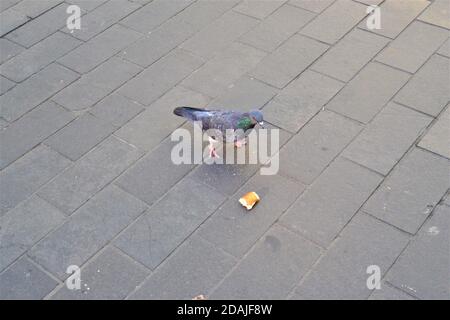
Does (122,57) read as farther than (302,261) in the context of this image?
Yes

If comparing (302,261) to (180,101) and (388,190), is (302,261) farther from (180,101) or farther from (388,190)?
(180,101)

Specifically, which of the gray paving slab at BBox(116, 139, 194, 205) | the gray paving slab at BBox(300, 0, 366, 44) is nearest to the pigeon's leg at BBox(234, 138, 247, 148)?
the gray paving slab at BBox(116, 139, 194, 205)

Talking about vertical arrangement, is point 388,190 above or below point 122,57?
below

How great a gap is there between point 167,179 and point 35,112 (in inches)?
70.6

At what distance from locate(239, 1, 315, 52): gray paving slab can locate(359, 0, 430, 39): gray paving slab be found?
775mm

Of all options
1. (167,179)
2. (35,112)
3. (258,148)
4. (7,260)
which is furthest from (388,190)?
(35,112)

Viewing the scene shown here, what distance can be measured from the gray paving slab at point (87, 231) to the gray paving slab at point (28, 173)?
0.55 metres

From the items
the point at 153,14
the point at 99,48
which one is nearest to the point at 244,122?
the point at 99,48

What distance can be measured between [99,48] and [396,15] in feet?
12.4

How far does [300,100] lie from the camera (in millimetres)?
5363

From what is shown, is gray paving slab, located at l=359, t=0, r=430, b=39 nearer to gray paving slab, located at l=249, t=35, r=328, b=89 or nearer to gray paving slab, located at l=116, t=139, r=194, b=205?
gray paving slab, located at l=249, t=35, r=328, b=89

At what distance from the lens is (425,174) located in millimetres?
4637

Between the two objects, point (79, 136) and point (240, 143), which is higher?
point (79, 136)

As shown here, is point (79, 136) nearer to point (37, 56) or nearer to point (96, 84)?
point (96, 84)
